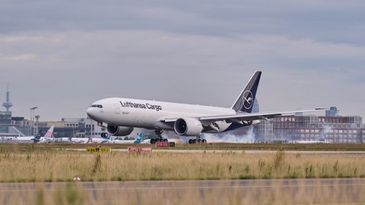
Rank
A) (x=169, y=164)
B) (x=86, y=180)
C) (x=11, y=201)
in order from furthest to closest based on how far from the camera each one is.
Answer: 1. (x=169, y=164)
2. (x=86, y=180)
3. (x=11, y=201)

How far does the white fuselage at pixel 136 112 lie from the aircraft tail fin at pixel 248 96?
12273 millimetres

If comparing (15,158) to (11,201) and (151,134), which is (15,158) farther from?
(151,134)

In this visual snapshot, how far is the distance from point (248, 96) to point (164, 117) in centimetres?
2031

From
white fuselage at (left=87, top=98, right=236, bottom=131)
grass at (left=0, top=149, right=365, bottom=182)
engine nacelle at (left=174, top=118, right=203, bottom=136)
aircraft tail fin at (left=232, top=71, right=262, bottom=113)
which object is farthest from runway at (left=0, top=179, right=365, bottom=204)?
aircraft tail fin at (left=232, top=71, right=262, bottom=113)

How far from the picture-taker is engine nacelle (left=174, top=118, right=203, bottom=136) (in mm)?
94625

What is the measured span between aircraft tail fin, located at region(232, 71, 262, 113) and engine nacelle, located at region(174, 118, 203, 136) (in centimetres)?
1550

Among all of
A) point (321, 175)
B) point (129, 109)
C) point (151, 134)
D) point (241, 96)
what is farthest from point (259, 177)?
point (241, 96)

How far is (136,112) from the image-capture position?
9069cm

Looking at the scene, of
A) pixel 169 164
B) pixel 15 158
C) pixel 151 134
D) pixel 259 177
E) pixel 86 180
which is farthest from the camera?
pixel 151 134

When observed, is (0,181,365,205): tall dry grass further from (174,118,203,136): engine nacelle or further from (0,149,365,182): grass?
(174,118,203,136): engine nacelle

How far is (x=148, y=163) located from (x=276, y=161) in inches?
212

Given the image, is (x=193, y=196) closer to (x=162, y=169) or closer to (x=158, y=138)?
(x=162, y=169)

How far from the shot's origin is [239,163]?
135 feet

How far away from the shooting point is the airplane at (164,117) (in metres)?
89.4
